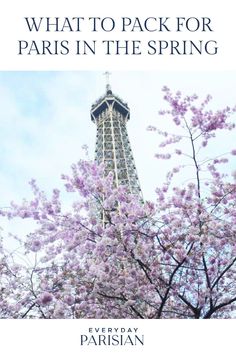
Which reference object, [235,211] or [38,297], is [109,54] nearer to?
[235,211]

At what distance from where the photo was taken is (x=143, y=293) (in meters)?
7.45

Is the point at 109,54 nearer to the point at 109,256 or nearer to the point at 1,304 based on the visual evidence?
the point at 109,256

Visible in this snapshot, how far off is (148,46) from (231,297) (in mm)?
3521

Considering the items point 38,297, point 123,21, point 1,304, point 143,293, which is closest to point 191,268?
point 143,293

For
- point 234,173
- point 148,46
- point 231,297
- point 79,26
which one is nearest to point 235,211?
point 234,173

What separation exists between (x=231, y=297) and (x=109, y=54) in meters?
3.63
